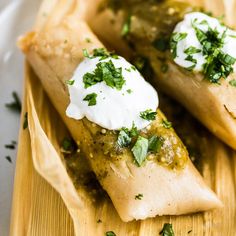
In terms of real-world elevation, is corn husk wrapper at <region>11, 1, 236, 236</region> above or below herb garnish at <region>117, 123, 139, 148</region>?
below

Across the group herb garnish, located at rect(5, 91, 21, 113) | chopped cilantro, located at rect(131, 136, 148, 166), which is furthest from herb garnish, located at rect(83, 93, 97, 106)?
herb garnish, located at rect(5, 91, 21, 113)

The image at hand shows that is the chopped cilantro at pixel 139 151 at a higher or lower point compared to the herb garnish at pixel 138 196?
higher

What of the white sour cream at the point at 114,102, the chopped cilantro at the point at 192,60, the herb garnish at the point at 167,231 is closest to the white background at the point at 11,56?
the white sour cream at the point at 114,102

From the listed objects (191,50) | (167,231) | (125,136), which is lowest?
(167,231)

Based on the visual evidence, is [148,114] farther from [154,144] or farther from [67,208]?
[67,208]

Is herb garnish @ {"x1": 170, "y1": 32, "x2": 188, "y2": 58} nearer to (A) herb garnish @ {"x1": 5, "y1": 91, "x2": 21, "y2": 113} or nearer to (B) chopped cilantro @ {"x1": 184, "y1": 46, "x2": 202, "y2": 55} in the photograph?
(B) chopped cilantro @ {"x1": 184, "y1": 46, "x2": 202, "y2": 55}

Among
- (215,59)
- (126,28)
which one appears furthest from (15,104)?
(215,59)

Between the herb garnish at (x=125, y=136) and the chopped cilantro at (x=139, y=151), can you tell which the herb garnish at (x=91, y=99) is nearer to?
the herb garnish at (x=125, y=136)
